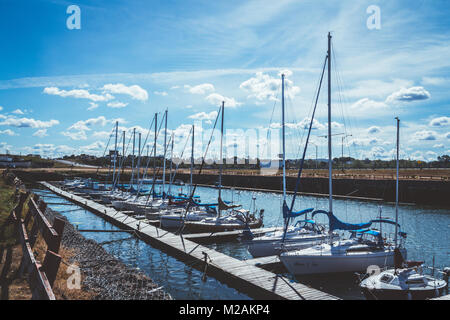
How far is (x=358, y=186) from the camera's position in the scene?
7100 centimetres

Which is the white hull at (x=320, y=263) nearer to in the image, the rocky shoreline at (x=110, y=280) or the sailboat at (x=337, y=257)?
the sailboat at (x=337, y=257)

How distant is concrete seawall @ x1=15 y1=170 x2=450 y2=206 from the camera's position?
2327 inches

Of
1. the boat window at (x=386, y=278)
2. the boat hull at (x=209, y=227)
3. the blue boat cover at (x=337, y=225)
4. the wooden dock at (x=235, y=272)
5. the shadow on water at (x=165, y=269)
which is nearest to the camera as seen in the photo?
the wooden dock at (x=235, y=272)

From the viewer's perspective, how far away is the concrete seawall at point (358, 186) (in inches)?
2327

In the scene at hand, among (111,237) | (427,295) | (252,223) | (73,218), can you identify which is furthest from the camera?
(73,218)

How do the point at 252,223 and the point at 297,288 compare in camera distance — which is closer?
the point at 297,288

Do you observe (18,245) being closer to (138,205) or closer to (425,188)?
(138,205)

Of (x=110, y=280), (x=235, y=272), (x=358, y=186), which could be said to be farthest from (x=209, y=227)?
(x=358, y=186)

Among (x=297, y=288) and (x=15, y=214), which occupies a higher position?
(x=15, y=214)

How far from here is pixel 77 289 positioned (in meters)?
12.1

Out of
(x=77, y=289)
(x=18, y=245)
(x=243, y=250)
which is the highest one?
(x=18, y=245)

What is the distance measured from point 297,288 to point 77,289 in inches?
346

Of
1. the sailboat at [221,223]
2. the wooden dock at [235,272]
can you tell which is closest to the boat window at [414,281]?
the wooden dock at [235,272]
